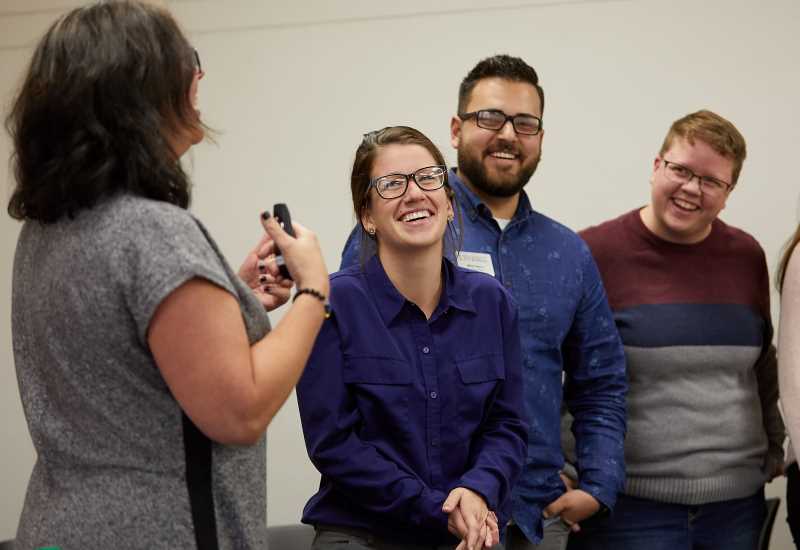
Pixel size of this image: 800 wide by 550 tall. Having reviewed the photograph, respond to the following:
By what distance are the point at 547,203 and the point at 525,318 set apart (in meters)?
1.05

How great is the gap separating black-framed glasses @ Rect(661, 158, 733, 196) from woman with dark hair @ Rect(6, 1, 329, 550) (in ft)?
5.24

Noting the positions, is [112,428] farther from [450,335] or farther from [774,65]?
[774,65]

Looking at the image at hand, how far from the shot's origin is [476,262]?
230 cm

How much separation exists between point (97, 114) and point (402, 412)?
85 centimetres

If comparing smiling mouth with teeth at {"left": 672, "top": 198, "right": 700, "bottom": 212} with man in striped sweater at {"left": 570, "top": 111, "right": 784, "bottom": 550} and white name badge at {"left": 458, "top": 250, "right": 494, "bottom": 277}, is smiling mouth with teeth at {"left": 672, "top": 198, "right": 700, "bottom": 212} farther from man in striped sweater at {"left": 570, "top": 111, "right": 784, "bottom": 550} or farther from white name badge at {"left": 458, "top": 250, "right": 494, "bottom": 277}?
white name badge at {"left": 458, "top": 250, "right": 494, "bottom": 277}

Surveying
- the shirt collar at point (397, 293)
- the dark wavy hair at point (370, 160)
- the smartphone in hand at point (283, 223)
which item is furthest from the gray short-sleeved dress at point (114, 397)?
the dark wavy hair at point (370, 160)

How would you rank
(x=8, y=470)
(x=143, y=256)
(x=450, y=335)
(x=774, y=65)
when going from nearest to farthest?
(x=143, y=256), (x=450, y=335), (x=774, y=65), (x=8, y=470)

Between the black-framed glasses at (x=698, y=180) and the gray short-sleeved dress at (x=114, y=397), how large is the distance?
5.37ft

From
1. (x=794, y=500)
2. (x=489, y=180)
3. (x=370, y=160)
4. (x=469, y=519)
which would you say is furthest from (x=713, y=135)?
(x=469, y=519)

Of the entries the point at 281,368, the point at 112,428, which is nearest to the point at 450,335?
the point at 281,368

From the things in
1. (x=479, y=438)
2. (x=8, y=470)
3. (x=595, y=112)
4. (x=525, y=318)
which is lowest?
(x=8, y=470)

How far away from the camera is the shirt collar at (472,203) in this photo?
2.38m

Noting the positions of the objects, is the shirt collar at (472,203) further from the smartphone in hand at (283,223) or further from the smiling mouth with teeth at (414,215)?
the smartphone in hand at (283,223)

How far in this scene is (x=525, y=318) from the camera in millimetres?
2297
